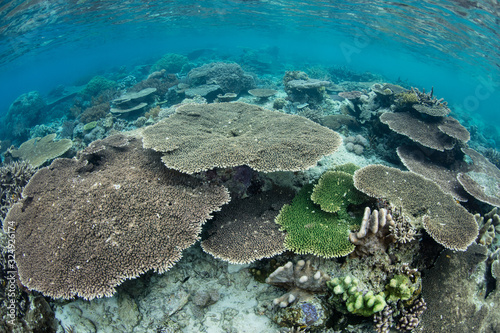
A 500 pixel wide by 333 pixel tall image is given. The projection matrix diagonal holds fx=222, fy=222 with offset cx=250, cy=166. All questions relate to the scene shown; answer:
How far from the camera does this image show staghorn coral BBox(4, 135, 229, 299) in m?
3.08

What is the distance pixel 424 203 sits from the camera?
13.0ft

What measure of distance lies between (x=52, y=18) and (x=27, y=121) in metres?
11.1

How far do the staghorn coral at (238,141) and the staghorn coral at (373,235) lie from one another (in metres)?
1.30

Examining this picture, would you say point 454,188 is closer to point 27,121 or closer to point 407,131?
point 407,131

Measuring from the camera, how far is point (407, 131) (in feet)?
22.9

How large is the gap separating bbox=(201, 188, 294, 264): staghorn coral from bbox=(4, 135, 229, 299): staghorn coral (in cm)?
53

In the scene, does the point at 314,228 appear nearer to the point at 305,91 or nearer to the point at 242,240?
the point at 242,240

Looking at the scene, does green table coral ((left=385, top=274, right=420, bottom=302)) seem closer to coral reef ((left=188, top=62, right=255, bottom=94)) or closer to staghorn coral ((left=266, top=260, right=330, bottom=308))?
staghorn coral ((left=266, top=260, right=330, bottom=308))

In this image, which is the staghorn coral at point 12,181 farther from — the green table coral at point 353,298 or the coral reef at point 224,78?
the coral reef at point 224,78

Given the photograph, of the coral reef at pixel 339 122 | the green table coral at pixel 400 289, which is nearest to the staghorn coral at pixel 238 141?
the green table coral at pixel 400 289

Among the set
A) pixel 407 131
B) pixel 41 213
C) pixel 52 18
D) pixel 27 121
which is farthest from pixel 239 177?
pixel 52 18

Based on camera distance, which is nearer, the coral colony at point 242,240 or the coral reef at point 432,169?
the coral colony at point 242,240

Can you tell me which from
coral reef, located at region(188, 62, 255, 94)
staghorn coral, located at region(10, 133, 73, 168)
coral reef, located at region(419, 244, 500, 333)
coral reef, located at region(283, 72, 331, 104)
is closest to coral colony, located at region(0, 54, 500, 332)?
coral reef, located at region(419, 244, 500, 333)

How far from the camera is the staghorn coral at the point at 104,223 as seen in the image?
10.1 ft
